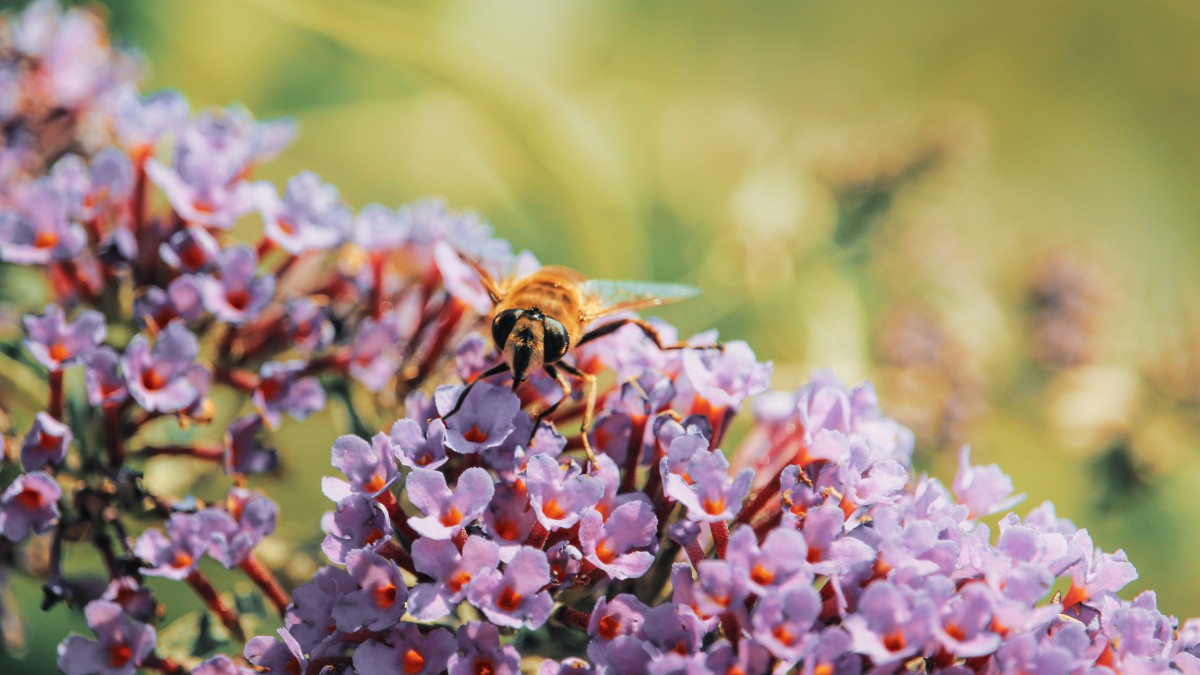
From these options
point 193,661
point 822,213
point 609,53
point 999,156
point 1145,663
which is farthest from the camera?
point 999,156

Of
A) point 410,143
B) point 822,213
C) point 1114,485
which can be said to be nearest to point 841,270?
point 822,213

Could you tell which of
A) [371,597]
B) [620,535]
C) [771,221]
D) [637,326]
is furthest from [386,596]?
[771,221]

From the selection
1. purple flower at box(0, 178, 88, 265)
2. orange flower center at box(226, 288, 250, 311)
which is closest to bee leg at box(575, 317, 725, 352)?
orange flower center at box(226, 288, 250, 311)

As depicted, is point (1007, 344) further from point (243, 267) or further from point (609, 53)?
point (243, 267)

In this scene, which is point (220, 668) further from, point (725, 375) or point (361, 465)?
point (725, 375)

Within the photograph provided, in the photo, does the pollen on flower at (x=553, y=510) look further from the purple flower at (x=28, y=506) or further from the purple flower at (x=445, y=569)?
the purple flower at (x=28, y=506)

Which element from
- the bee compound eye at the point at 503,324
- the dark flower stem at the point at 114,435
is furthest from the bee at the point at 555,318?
the dark flower stem at the point at 114,435
